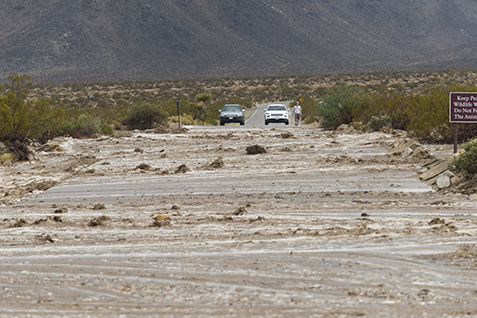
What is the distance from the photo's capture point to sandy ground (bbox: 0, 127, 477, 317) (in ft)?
19.5

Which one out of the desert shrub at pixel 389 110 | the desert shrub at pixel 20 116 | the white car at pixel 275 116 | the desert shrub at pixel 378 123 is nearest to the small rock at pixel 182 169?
the desert shrub at pixel 20 116

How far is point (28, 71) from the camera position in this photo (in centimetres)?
12544

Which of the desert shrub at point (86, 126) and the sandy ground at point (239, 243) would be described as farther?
the desert shrub at point (86, 126)

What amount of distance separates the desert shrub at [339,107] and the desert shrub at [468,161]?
2159 cm

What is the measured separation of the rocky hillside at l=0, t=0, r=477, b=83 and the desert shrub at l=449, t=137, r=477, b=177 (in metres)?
112

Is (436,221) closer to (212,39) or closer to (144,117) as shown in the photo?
(144,117)

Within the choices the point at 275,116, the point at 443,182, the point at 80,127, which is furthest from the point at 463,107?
the point at 275,116

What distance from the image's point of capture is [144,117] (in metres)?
40.1

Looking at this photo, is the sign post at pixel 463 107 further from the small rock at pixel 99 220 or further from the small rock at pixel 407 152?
the small rock at pixel 99 220

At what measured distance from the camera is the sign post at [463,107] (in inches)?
583

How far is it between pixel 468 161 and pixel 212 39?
5490 inches

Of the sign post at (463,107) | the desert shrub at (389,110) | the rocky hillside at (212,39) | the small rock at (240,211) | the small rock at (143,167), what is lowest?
the small rock at (143,167)

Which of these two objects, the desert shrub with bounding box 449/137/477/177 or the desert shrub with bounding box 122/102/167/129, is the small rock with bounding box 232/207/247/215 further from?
the desert shrub with bounding box 122/102/167/129

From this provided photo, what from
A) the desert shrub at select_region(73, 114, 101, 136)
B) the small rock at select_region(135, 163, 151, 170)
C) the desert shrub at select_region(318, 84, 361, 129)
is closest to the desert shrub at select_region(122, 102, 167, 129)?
the desert shrub at select_region(73, 114, 101, 136)
